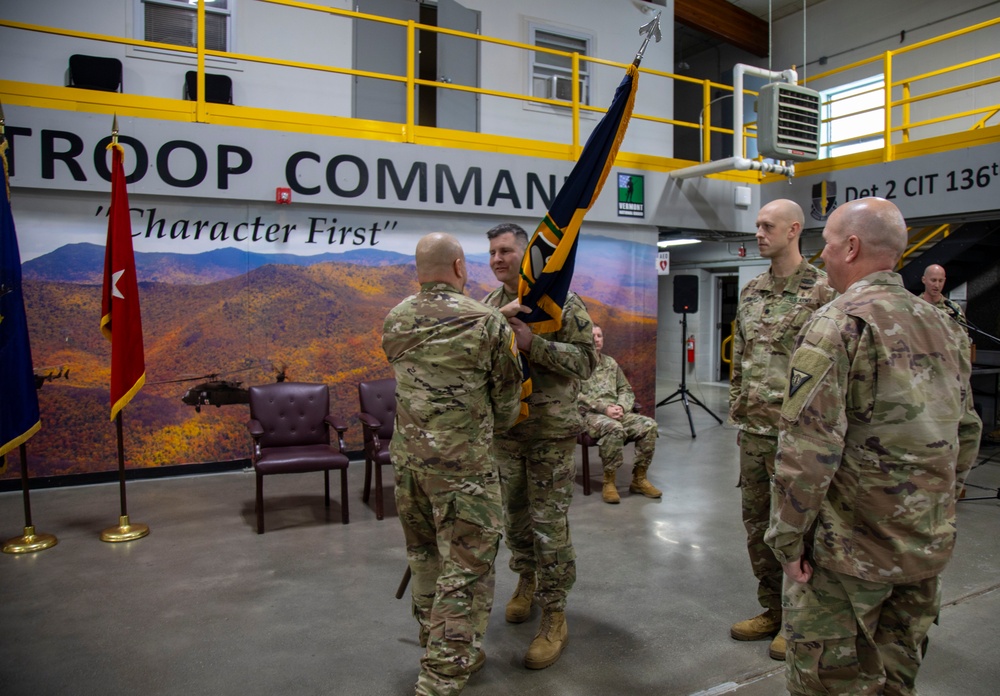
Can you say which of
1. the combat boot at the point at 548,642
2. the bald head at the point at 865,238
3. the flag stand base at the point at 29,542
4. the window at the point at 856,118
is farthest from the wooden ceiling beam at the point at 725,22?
the flag stand base at the point at 29,542

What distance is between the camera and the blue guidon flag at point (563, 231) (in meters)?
2.72

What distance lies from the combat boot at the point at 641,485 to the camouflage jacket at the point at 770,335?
95.1 inches

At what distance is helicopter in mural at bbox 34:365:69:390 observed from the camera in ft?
17.7

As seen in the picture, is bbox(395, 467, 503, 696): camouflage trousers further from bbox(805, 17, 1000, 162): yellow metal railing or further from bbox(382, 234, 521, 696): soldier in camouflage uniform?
bbox(805, 17, 1000, 162): yellow metal railing

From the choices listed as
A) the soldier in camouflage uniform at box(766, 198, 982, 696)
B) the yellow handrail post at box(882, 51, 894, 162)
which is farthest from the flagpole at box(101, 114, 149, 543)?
the yellow handrail post at box(882, 51, 894, 162)

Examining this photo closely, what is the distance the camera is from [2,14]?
659cm

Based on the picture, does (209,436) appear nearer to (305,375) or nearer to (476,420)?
(305,375)

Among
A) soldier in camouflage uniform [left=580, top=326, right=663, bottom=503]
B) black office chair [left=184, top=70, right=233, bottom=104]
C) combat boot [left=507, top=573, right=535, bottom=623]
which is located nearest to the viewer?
combat boot [left=507, top=573, right=535, bottom=623]

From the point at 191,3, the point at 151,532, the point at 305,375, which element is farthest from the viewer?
the point at 191,3

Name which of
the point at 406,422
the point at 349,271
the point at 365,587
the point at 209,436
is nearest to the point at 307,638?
the point at 365,587

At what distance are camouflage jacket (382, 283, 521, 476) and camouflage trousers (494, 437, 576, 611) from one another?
43 cm

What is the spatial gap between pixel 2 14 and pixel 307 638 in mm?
6900

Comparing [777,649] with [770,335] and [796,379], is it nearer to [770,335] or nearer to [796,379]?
[770,335]

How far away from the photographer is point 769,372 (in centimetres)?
288
